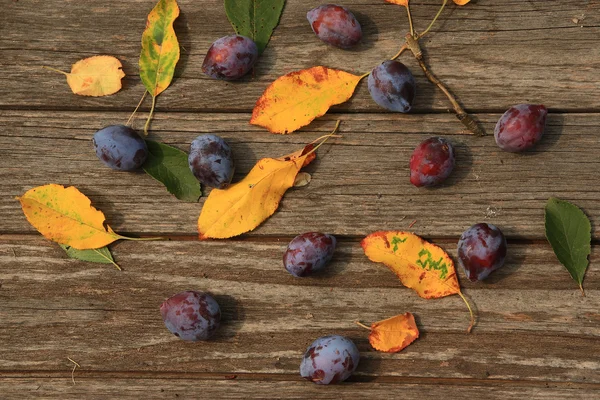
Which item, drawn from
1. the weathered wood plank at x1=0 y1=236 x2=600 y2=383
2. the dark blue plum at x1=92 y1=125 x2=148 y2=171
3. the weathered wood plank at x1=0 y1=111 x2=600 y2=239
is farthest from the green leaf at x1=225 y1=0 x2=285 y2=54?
the weathered wood plank at x1=0 y1=236 x2=600 y2=383

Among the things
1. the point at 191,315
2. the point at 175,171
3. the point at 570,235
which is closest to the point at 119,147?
A: the point at 175,171

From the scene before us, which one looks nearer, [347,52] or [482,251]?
[482,251]

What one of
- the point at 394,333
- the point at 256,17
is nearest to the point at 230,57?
the point at 256,17

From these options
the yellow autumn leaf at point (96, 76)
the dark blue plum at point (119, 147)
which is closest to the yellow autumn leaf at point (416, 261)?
the dark blue plum at point (119, 147)

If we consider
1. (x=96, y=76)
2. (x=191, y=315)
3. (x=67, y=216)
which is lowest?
(x=191, y=315)

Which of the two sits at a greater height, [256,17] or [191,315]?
[256,17]

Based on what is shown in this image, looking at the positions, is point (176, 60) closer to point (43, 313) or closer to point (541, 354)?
point (43, 313)

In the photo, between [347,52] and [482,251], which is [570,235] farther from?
[347,52]

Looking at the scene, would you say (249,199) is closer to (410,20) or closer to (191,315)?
(191,315)
